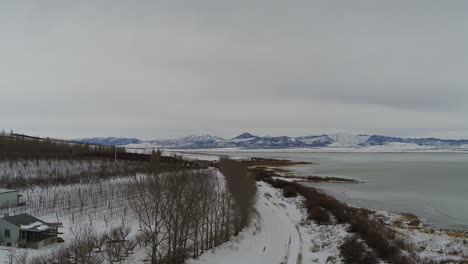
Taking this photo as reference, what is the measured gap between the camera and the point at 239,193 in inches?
1067

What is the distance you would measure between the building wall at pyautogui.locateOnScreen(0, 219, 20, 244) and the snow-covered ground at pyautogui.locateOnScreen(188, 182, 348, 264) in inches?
362

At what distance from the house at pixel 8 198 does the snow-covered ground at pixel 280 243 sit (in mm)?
18260

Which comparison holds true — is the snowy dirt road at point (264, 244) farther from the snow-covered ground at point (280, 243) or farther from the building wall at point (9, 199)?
the building wall at point (9, 199)

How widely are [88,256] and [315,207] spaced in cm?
2358

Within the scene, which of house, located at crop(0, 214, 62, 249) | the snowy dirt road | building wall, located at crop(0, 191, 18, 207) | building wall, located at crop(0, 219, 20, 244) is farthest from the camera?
building wall, located at crop(0, 191, 18, 207)

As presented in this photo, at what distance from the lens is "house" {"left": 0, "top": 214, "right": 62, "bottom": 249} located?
65.5 ft

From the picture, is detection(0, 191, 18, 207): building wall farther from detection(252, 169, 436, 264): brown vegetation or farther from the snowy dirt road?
detection(252, 169, 436, 264): brown vegetation

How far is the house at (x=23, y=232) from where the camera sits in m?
20.0

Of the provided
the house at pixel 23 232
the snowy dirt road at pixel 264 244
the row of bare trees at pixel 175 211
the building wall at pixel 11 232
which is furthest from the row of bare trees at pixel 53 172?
the row of bare trees at pixel 175 211

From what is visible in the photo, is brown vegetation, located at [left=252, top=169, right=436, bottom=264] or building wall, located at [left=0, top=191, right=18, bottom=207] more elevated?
building wall, located at [left=0, top=191, right=18, bottom=207]

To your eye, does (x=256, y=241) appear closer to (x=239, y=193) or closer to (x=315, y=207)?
(x=239, y=193)

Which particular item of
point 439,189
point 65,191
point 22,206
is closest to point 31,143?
point 65,191

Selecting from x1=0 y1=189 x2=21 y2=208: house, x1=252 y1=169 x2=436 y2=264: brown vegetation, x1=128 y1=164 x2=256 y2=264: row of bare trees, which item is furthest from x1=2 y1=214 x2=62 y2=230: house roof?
x1=252 y1=169 x2=436 y2=264: brown vegetation

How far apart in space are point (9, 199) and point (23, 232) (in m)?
12.1
